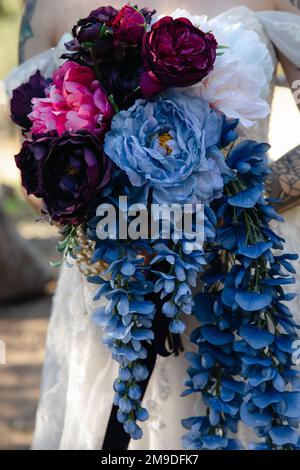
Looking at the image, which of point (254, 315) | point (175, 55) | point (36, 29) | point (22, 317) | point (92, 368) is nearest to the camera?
point (175, 55)

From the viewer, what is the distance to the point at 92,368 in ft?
6.23

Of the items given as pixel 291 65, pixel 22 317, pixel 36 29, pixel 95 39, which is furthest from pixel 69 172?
pixel 22 317

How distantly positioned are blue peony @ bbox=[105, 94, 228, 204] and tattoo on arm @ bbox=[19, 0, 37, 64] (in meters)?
0.83

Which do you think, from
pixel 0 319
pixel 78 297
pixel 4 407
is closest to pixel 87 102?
pixel 78 297

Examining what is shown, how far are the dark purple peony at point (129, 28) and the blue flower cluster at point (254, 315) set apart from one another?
10.6 inches

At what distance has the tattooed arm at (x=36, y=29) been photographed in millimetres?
1984

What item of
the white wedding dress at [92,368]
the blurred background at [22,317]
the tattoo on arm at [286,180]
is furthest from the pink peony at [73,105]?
the blurred background at [22,317]

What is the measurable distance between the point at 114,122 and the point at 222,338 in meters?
0.46

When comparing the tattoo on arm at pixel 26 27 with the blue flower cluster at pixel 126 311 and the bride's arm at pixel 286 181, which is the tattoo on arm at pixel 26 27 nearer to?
the bride's arm at pixel 286 181

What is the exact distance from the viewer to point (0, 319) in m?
5.09

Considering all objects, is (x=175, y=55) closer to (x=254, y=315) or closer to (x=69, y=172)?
(x=69, y=172)

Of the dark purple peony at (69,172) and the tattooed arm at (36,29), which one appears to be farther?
the tattooed arm at (36,29)

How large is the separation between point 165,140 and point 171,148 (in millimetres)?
23
